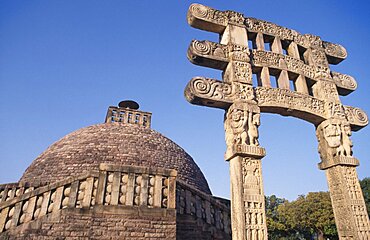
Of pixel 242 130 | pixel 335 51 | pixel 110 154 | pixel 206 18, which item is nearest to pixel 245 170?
pixel 242 130

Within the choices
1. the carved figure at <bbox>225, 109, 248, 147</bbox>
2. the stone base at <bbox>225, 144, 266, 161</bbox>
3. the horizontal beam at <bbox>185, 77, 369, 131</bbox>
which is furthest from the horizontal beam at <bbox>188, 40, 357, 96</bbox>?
the stone base at <bbox>225, 144, 266, 161</bbox>

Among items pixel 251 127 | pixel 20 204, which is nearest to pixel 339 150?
pixel 251 127

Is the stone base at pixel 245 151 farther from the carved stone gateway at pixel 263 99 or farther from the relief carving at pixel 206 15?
the relief carving at pixel 206 15

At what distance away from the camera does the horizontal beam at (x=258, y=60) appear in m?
5.45

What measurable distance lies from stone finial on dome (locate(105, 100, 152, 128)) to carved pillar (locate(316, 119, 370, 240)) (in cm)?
1093

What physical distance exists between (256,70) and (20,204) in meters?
7.37

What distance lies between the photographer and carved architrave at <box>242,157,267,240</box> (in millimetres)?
4316

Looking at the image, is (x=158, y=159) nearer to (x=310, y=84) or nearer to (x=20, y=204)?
(x=20, y=204)

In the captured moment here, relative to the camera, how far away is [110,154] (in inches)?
482

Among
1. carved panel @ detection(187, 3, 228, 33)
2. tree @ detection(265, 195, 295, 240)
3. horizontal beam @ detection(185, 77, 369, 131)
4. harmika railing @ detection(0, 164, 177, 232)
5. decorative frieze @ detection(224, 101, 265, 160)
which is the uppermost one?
carved panel @ detection(187, 3, 228, 33)

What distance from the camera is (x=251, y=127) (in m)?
5.11

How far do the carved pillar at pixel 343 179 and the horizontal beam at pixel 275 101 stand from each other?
0.37 m

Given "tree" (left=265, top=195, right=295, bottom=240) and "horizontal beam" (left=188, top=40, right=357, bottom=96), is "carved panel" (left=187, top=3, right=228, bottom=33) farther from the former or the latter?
"tree" (left=265, top=195, right=295, bottom=240)

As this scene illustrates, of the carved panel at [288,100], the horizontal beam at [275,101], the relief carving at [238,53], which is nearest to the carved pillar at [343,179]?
the horizontal beam at [275,101]
